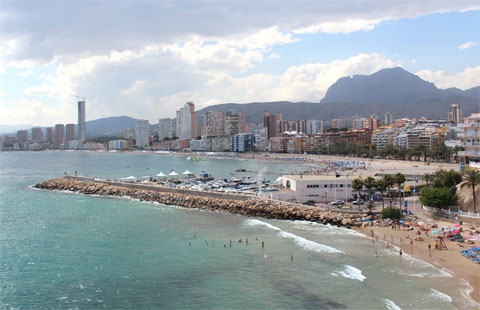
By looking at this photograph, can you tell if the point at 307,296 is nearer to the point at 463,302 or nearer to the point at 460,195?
the point at 463,302

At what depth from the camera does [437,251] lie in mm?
24344

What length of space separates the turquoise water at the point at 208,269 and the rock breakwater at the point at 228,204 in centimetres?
190

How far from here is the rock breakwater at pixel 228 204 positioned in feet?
111

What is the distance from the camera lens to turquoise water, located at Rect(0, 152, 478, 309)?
18484mm

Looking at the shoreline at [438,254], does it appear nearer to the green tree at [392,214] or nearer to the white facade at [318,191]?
the green tree at [392,214]

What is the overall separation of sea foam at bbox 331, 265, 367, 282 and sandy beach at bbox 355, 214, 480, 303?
4566 millimetres

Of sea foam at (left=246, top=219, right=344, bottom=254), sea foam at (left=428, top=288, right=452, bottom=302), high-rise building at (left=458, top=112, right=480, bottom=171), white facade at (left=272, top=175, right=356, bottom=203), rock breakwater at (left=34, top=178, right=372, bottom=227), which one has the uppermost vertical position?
high-rise building at (left=458, top=112, right=480, bottom=171)

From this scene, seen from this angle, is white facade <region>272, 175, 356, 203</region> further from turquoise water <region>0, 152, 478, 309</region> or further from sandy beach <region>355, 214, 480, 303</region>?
sandy beach <region>355, 214, 480, 303</region>

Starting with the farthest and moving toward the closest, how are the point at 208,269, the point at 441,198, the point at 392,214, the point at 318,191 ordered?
the point at 318,191
the point at 392,214
the point at 441,198
the point at 208,269

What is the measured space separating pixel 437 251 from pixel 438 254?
570mm

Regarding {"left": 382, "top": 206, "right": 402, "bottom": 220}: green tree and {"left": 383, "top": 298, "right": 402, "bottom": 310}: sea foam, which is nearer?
{"left": 383, "top": 298, "right": 402, "bottom": 310}: sea foam

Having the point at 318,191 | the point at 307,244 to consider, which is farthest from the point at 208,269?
the point at 318,191

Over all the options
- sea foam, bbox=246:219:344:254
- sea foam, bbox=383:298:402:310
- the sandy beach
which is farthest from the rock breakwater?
sea foam, bbox=383:298:402:310

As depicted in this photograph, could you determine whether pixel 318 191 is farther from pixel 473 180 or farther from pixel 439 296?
pixel 439 296
